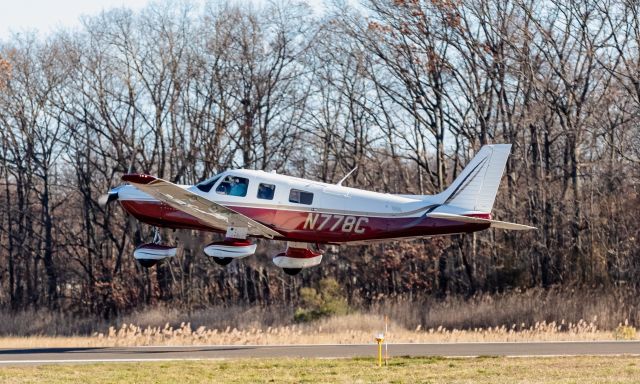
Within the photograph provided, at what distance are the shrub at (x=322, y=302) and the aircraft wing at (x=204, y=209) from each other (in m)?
14.0

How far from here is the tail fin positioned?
3009 cm

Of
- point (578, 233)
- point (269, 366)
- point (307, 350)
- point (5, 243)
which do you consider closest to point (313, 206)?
point (307, 350)

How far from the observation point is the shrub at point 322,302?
44906mm

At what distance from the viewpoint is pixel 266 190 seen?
100 ft

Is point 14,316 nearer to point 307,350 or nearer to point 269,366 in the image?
point 307,350

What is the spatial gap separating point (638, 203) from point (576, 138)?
13.5ft

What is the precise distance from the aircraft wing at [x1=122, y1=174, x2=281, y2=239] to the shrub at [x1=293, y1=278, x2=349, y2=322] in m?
14.0

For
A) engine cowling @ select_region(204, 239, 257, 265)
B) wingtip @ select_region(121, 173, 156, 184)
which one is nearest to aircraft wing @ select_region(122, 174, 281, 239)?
engine cowling @ select_region(204, 239, 257, 265)

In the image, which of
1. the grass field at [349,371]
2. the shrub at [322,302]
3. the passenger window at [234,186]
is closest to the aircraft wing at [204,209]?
the passenger window at [234,186]

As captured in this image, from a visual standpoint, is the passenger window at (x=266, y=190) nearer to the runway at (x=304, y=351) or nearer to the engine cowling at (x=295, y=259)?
the engine cowling at (x=295, y=259)

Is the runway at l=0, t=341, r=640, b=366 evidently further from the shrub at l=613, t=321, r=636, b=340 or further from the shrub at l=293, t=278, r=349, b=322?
the shrub at l=293, t=278, r=349, b=322

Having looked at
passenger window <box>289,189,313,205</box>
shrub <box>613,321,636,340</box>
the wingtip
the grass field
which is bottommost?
shrub <box>613,321,636,340</box>

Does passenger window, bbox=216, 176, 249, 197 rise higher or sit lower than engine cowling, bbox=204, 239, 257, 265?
higher

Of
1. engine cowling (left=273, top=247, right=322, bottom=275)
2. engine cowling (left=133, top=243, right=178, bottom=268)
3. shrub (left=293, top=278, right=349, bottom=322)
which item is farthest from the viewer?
shrub (left=293, top=278, right=349, bottom=322)
